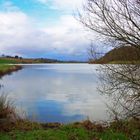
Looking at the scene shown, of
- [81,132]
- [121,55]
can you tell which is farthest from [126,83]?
[81,132]

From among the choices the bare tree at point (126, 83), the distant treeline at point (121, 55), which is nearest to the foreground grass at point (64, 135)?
the bare tree at point (126, 83)

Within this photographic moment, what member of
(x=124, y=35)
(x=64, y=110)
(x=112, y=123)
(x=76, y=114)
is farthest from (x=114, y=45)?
(x=64, y=110)

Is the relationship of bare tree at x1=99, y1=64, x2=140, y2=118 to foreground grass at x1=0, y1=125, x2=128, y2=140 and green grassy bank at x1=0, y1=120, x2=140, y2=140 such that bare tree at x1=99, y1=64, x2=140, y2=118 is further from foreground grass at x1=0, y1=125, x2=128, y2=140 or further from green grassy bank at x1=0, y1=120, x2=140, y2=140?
foreground grass at x1=0, y1=125, x2=128, y2=140

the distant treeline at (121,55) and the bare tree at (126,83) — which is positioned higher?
the distant treeline at (121,55)

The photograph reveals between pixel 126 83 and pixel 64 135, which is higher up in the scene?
pixel 126 83

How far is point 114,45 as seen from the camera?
10.6m

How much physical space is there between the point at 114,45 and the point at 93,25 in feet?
3.14

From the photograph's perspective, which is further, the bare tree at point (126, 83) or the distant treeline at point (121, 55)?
the distant treeline at point (121, 55)

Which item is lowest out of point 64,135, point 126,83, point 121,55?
point 64,135

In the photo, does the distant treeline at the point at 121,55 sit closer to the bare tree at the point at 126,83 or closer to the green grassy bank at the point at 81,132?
the bare tree at the point at 126,83

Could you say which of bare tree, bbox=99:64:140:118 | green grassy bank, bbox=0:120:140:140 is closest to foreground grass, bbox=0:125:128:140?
green grassy bank, bbox=0:120:140:140

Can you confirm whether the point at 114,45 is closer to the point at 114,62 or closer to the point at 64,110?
the point at 114,62

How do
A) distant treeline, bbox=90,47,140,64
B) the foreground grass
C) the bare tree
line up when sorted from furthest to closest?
distant treeline, bbox=90,47,140,64, the bare tree, the foreground grass

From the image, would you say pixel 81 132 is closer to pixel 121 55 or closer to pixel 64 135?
pixel 64 135
